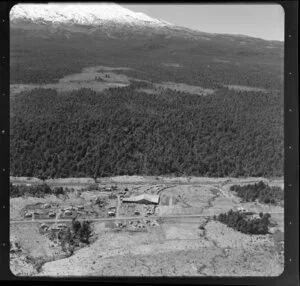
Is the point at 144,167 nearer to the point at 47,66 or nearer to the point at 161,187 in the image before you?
the point at 161,187

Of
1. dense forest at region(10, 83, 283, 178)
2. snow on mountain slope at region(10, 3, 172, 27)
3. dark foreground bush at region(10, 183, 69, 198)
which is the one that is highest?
snow on mountain slope at region(10, 3, 172, 27)

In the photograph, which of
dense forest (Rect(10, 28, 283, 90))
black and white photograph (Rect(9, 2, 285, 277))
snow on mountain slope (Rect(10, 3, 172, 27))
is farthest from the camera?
dense forest (Rect(10, 28, 283, 90))

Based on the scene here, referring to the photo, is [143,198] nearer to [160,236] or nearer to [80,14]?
[160,236]

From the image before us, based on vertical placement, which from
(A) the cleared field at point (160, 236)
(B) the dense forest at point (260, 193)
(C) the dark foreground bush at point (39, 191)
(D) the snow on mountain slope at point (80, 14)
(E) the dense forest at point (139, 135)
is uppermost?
(D) the snow on mountain slope at point (80, 14)

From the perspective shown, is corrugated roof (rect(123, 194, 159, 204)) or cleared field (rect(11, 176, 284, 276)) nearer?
cleared field (rect(11, 176, 284, 276))

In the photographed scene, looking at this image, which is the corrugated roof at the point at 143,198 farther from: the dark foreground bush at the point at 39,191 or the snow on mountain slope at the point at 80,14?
the snow on mountain slope at the point at 80,14

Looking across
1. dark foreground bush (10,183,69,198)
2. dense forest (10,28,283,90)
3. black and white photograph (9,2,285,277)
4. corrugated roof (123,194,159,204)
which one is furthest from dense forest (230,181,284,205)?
dark foreground bush (10,183,69,198)

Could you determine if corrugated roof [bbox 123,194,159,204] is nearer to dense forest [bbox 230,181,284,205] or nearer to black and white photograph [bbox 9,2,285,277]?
black and white photograph [bbox 9,2,285,277]

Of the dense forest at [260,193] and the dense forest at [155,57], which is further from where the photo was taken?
the dense forest at [155,57]

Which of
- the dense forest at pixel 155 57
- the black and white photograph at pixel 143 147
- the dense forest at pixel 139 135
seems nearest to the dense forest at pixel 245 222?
the black and white photograph at pixel 143 147
